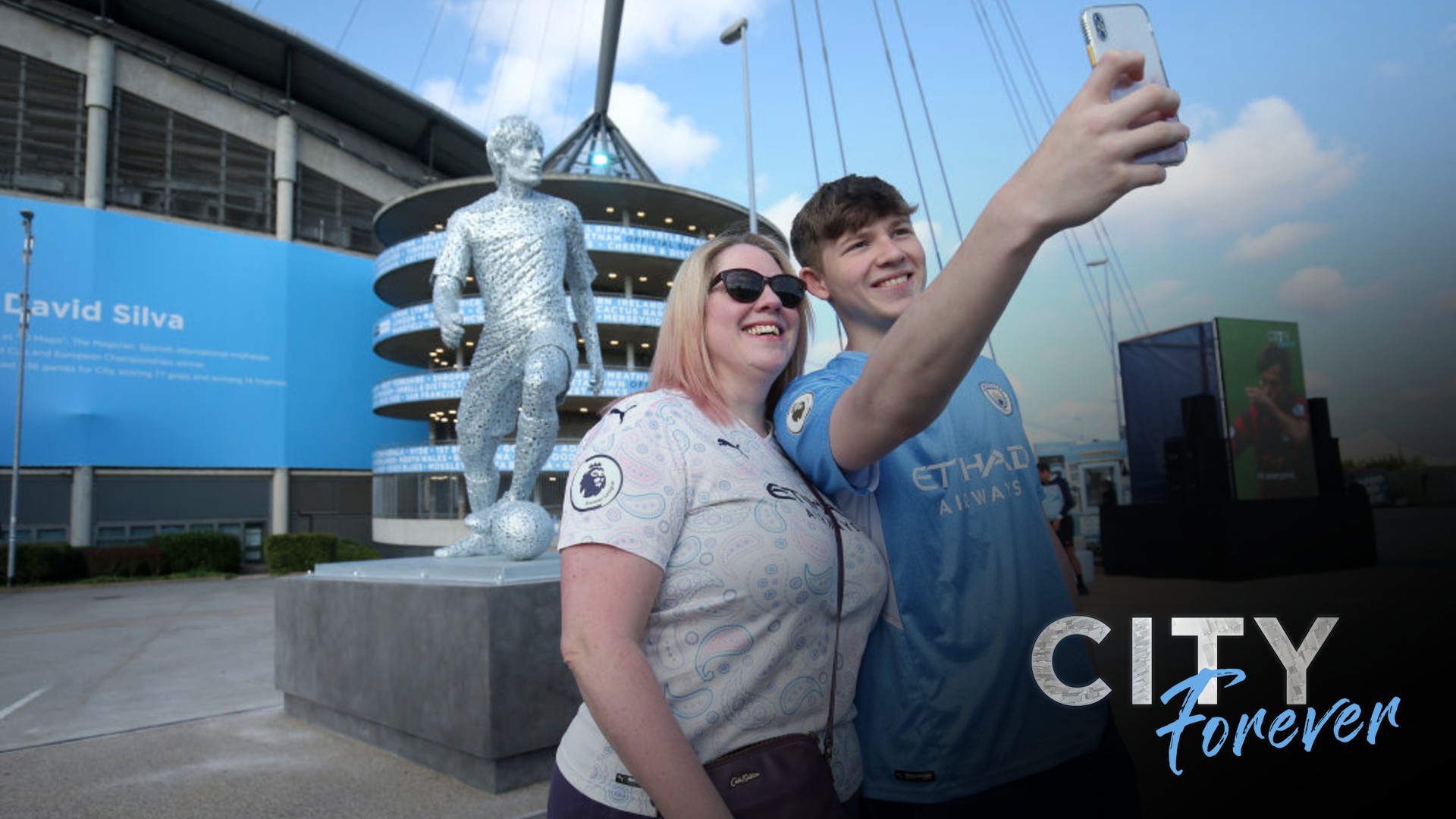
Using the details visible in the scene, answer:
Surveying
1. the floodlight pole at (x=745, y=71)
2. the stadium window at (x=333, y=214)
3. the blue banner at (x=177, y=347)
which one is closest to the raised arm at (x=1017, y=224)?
the floodlight pole at (x=745, y=71)

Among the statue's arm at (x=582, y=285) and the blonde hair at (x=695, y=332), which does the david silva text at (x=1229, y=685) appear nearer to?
the blonde hair at (x=695, y=332)

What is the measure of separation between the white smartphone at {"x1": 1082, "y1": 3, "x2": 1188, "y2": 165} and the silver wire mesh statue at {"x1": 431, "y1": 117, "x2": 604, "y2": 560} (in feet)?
15.1

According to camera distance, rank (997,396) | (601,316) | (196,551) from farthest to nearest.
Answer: (601,316), (196,551), (997,396)

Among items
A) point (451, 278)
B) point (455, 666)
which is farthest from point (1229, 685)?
point (451, 278)

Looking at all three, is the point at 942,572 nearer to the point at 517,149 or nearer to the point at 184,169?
the point at 517,149

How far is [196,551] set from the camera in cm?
2130

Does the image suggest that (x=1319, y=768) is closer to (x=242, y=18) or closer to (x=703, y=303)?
(x=703, y=303)

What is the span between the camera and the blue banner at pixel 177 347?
2266 cm

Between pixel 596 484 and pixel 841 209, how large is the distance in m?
0.61

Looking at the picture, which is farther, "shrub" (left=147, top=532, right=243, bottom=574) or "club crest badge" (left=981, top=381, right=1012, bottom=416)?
"shrub" (left=147, top=532, right=243, bottom=574)

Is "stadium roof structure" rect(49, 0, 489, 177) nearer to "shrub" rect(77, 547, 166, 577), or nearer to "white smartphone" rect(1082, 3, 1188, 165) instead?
"shrub" rect(77, 547, 166, 577)

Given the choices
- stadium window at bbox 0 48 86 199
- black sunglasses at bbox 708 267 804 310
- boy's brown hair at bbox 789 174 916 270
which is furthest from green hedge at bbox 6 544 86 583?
boy's brown hair at bbox 789 174 916 270

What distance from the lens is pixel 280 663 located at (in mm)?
5410

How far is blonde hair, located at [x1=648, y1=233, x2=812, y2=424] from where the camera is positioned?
4.56 feet
